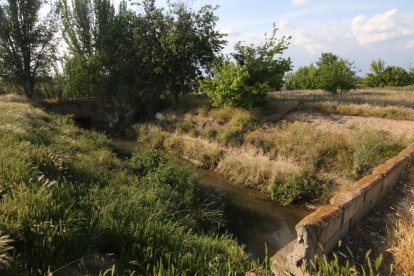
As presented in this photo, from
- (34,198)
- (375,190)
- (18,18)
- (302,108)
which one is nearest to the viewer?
(34,198)

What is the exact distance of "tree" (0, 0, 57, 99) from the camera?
27000 millimetres

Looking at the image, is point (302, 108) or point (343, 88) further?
point (343, 88)

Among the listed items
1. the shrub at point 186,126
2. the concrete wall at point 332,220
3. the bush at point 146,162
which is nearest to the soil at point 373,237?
the concrete wall at point 332,220

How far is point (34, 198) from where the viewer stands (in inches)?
201

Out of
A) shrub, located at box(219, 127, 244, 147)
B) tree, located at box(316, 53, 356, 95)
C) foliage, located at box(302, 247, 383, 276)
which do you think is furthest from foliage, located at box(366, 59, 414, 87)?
foliage, located at box(302, 247, 383, 276)

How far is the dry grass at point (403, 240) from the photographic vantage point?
4.04 metres

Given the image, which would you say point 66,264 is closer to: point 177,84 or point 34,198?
point 34,198

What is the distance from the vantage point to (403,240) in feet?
14.2

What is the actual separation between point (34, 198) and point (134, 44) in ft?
68.8

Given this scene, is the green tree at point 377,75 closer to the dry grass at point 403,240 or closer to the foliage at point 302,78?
the foliage at point 302,78

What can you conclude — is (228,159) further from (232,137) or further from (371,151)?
(371,151)

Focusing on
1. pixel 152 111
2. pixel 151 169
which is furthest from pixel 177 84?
pixel 151 169

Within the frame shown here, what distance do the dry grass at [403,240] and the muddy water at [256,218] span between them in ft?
14.8

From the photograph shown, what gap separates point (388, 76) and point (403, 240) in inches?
1365
